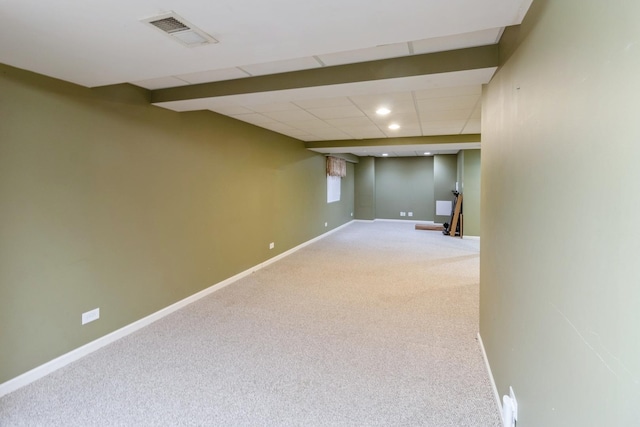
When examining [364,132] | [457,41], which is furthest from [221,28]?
[364,132]

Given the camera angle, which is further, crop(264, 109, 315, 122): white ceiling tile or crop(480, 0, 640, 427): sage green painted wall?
crop(264, 109, 315, 122): white ceiling tile

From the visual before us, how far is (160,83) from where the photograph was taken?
2945 millimetres

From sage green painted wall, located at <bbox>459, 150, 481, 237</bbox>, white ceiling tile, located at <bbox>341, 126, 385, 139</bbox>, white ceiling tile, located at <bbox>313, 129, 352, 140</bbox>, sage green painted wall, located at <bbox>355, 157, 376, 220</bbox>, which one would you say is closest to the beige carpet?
white ceiling tile, located at <bbox>341, 126, 385, 139</bbox>

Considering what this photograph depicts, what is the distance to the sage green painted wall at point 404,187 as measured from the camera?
10.9 metres

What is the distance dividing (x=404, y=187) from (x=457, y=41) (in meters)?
9.21

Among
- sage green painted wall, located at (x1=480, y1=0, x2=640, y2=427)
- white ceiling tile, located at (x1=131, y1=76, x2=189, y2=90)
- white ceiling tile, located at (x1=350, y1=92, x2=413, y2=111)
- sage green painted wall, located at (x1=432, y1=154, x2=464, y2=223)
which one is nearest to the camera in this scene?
sage green painted wall, located at (x1=480, y1=0, x2=640, y2=427)

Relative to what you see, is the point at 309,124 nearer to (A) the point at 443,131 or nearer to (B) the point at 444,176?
(A) the point at 443,131

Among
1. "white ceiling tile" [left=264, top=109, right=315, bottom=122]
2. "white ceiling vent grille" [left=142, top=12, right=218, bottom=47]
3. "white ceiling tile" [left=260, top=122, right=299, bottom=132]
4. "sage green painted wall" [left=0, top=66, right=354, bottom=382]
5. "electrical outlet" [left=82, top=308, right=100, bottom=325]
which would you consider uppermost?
"white ceiling tile" [left=260, top=122, right=299, bottom=132]

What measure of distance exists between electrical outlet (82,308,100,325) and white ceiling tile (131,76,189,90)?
1.99 m

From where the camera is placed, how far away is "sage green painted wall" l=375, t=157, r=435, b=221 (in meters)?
10.9

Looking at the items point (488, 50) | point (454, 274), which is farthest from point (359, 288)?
point (488, 50)

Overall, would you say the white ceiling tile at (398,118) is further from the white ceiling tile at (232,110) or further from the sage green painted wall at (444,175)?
the sage green painted wall at (444,175)

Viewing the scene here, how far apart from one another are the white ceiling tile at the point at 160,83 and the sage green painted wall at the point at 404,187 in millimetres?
9008

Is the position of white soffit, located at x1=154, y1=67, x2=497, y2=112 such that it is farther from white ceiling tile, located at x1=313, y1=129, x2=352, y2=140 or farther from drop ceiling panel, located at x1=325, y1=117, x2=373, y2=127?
white ceiling tile, located at x1=313, y1=129, x2=352, y2=140
